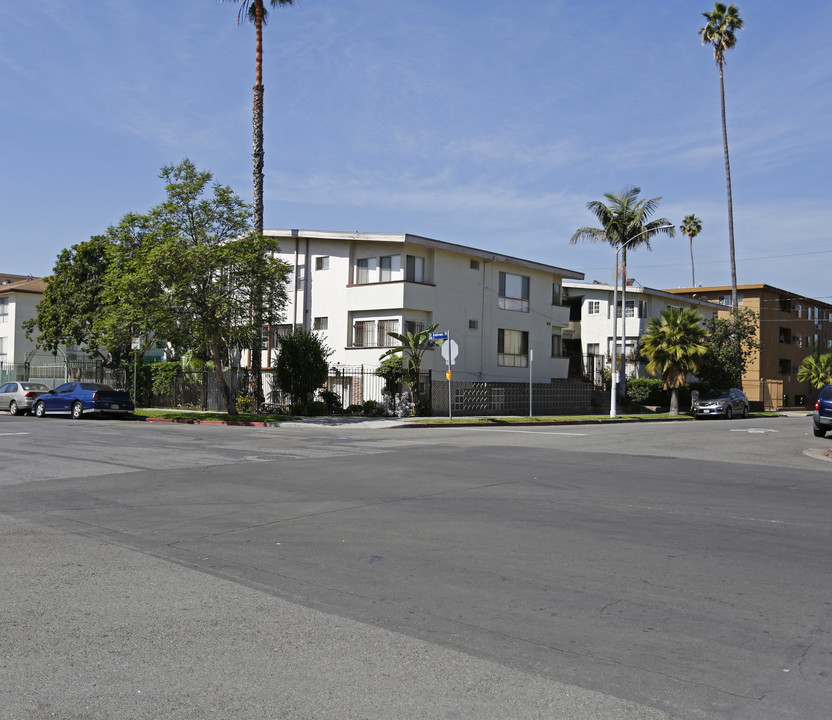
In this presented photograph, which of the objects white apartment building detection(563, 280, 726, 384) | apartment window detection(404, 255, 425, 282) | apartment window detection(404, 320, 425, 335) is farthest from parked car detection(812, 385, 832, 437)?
white apartment building detection(563, 280, 726, 384)

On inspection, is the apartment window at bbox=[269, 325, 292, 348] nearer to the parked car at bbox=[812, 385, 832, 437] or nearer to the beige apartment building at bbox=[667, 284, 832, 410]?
the parked car at bbox=[812, 385, 832, 437]

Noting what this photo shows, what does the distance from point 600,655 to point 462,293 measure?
34286 mm

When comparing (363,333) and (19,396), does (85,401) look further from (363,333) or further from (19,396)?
(363,333)

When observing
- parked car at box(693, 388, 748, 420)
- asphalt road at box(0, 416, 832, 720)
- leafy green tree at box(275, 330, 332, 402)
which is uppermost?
leafy green tree at box(275, 330, 332, 402)

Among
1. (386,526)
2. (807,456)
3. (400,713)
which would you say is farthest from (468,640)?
(807,456)

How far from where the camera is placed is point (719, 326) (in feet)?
159

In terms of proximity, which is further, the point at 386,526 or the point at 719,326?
the point at 719,326

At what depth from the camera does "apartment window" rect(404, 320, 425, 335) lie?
35.8m

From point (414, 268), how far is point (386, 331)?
3383 mm

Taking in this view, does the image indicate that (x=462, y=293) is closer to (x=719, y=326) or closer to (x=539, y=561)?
(x=719, y=326)

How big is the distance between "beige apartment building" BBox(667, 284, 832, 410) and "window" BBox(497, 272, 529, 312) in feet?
96.8

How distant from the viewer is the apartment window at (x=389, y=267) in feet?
120

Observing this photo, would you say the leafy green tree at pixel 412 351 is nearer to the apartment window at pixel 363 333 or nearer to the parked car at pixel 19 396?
the apartment window at pixel 363 333

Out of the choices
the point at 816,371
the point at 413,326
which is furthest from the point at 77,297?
the point at 816,371
